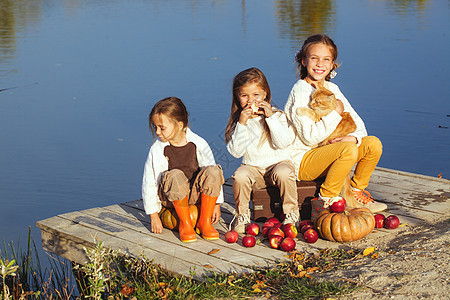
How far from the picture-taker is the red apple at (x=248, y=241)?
191 inches

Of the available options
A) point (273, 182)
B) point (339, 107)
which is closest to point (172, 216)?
point (273, 182)

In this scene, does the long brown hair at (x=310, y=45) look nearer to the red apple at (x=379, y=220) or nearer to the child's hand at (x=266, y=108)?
the child's hand at (x=266, y=108)

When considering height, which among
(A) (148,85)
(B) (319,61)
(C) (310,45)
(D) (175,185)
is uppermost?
(C) (310,45)

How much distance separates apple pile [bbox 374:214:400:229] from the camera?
5.27 metres

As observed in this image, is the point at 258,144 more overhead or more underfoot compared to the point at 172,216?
more overhead

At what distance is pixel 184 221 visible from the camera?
505 cm

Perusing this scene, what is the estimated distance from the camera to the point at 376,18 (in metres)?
22.2

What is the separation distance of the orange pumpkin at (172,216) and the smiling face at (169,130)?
1.81ft

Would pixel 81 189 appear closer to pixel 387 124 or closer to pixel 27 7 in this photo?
pixel 387 124

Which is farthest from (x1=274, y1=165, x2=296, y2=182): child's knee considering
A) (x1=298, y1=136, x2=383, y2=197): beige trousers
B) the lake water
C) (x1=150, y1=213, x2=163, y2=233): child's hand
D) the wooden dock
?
the lake water

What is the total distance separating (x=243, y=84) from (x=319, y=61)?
70 centimetres

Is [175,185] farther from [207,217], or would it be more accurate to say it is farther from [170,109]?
[170,109]

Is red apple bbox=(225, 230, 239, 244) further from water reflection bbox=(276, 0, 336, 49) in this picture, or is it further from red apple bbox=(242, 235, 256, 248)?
water reflection bbox=(276, 0, 336, 49)

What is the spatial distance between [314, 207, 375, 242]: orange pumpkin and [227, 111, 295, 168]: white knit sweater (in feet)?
2.17
